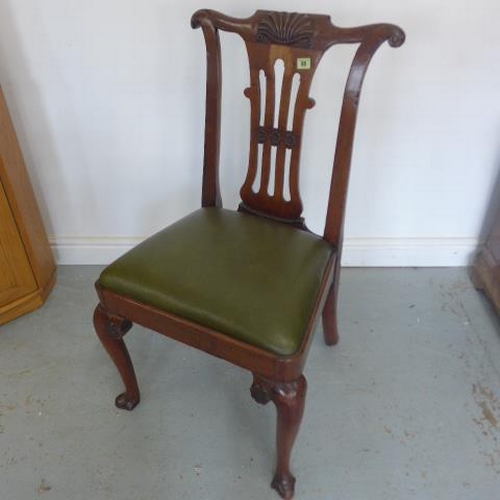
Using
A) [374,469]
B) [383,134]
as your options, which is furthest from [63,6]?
[374,469]

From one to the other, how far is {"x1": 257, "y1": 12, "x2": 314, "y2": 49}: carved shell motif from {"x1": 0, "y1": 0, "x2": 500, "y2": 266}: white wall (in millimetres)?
290

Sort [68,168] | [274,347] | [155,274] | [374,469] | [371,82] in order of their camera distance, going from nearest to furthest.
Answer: [274,347] < [155,274] < [374,469] < [371,82] < [68,168]

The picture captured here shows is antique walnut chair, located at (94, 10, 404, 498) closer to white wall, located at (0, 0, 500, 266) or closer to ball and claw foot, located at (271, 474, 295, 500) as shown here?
ball and claw foot, located at (271, 474, 295, 500)

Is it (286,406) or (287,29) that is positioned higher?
(287,29)

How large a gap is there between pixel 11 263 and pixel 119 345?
583mm

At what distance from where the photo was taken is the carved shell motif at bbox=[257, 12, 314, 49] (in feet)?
3.37

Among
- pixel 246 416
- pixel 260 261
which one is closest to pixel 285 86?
pixel 260 261

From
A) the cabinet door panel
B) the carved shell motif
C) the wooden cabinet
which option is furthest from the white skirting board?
the carved shell motif

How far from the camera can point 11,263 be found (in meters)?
1.48

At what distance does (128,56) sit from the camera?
138 cm

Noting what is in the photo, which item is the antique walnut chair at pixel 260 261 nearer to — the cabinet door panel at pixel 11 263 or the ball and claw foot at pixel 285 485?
the ball and claw foot at pixel 285 485

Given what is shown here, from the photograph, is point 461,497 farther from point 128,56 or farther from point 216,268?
point 128,56

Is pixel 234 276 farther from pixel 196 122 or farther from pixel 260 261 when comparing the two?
pixel 196 122

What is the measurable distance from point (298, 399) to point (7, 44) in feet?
4.23
